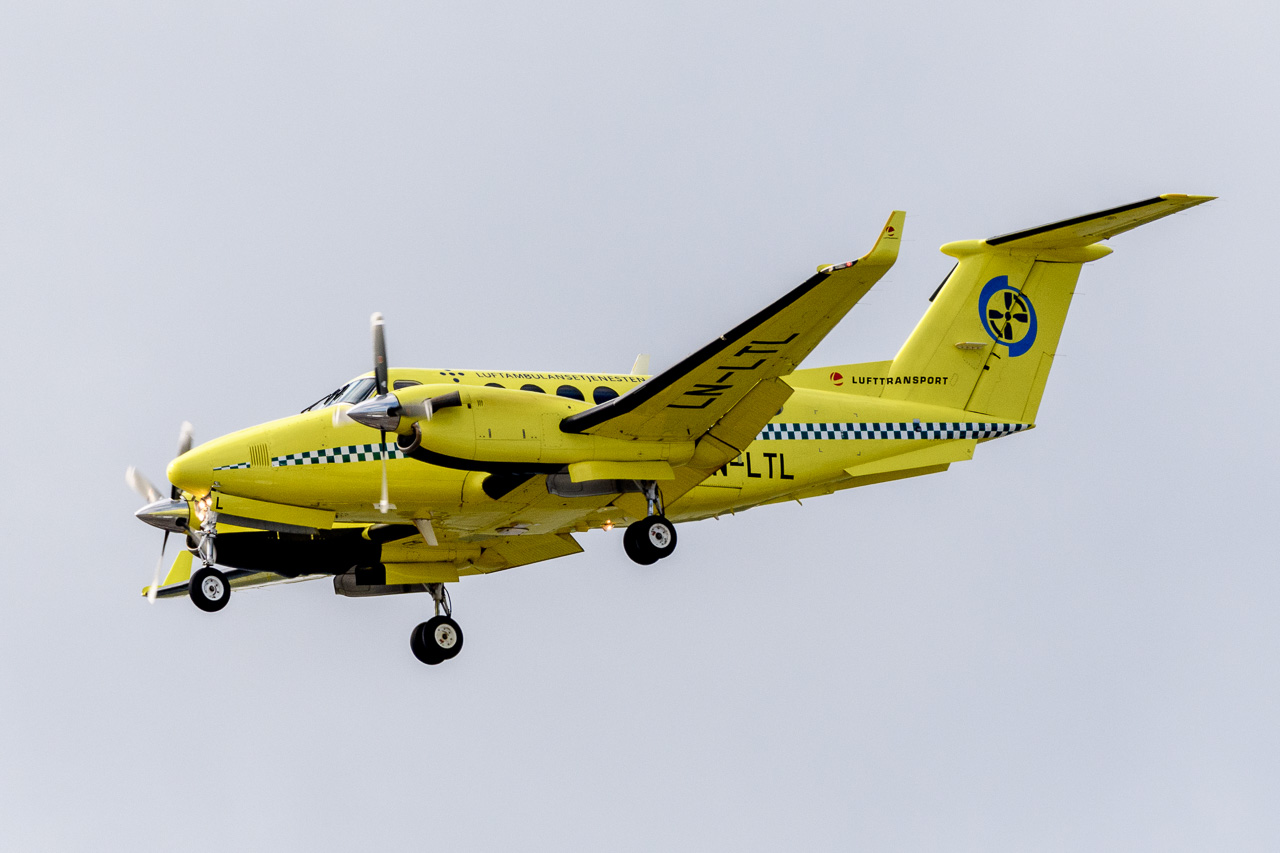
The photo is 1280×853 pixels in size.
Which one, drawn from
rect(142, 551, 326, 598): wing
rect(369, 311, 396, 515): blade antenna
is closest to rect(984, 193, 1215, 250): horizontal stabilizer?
rect(369, 311, 396, 515): blade antenna

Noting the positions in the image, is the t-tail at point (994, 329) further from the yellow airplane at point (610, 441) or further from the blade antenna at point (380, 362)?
the blade antenna at point (380, 362)

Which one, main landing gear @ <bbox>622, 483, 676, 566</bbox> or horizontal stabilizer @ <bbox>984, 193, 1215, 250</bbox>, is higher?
horizontal stabilizer @ <bbox>984, 193, 1215, 250</bbox>

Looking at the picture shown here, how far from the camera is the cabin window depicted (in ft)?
65.8

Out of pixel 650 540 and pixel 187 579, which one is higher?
pixel 650 540

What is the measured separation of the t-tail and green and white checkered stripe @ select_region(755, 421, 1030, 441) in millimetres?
280

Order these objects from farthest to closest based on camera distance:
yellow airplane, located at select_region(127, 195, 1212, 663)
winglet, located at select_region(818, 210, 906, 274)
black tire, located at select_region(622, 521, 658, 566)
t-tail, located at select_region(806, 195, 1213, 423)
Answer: t-tail, located at select_region(806, 195, 1213, 423) → black tire, located at select_region(622, 521, 658, 566) → yellow airplane, located at select_region(127, 195, 1212, 663) → winglet, located at select_region(818, 210, 906, 274)

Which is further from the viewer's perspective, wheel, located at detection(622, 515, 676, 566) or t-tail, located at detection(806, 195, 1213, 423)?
t-tail, located at detection(806, 195, 1213, 423)

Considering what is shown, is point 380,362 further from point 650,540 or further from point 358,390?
point 650,540

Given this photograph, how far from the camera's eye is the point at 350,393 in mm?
19203

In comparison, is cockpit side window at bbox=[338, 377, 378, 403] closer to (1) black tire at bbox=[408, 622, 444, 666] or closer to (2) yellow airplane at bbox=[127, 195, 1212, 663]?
(2) yellow airplane at bbox=[127, 195, 1212, 663]

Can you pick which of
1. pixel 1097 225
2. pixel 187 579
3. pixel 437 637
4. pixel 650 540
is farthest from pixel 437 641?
pixel 1097 225

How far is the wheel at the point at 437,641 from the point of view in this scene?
23250 mm

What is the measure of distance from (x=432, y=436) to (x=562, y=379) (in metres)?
2.90

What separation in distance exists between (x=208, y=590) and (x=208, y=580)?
5.0 inches
